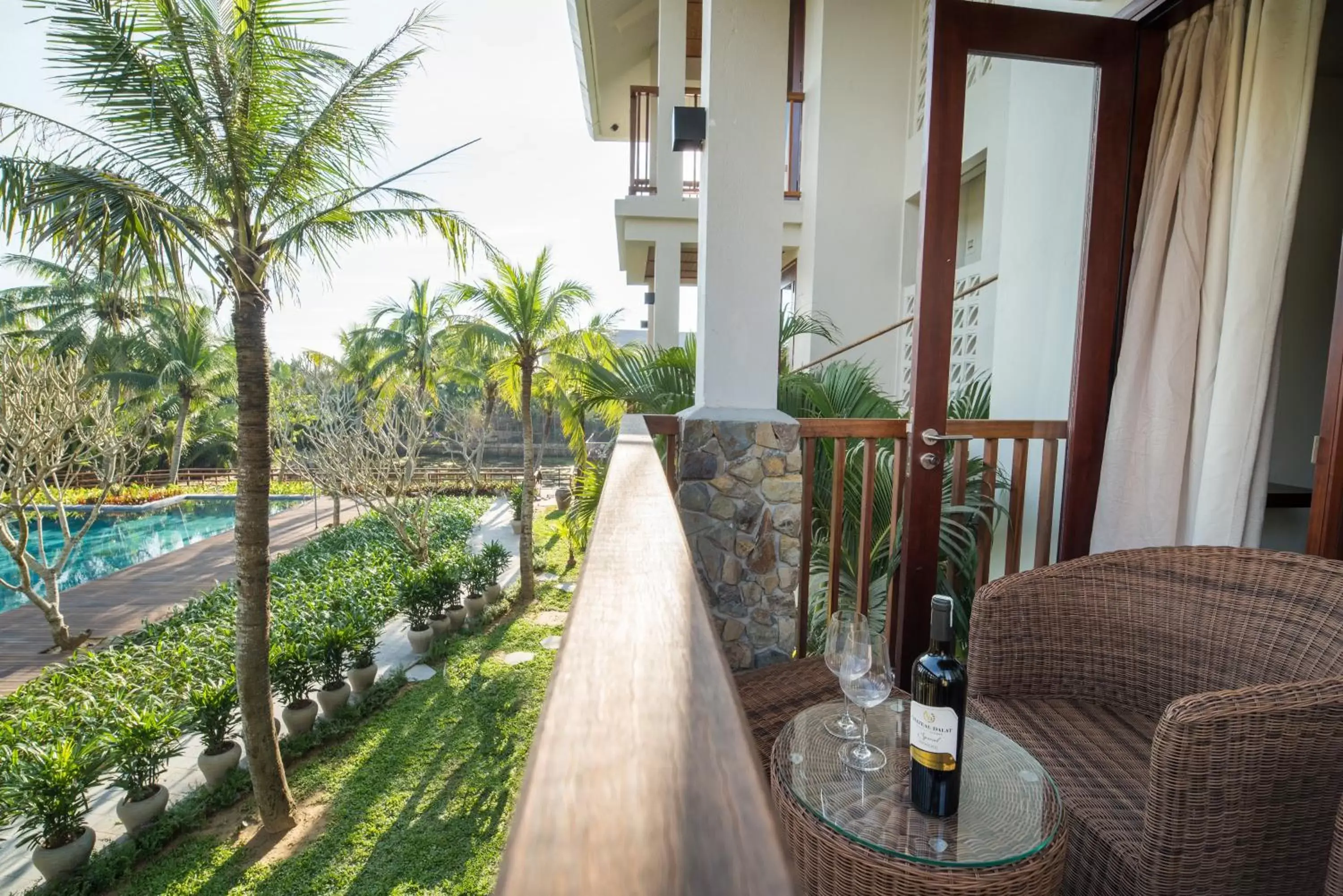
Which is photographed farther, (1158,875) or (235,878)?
(235,878)

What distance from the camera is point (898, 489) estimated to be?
2.46 metres

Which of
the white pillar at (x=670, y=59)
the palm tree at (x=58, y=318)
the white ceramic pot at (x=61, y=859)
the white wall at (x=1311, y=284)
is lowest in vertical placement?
the white ceramic pot at (x=61, y=859)

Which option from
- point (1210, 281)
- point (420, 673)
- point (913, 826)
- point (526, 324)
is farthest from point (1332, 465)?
point (526, 324)

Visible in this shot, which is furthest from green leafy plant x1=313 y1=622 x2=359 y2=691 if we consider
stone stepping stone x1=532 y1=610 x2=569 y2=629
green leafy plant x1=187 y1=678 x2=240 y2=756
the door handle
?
the door handle

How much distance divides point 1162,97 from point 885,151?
4060 millimetres

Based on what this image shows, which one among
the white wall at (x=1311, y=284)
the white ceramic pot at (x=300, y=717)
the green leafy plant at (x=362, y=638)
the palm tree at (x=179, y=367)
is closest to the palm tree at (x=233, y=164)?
the white ceramic pot at (x=300, y=717)

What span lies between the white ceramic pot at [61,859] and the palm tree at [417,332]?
16.4 metres

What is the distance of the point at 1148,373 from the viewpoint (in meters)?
2.23

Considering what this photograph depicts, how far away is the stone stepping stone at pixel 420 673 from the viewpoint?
7.43m

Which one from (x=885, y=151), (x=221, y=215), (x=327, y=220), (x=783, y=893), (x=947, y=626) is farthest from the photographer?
(x=885, y=151)

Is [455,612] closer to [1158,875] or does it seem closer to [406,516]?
[406,516]

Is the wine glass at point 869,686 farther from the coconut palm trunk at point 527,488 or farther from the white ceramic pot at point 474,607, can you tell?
the coconut palm trunk at point 527,488

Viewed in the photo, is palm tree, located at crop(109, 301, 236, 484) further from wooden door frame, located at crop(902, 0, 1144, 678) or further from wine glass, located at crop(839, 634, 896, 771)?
wine glass, located at crop(839, 634, 896, 771)

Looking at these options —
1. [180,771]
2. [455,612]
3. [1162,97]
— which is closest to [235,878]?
[180,771]
